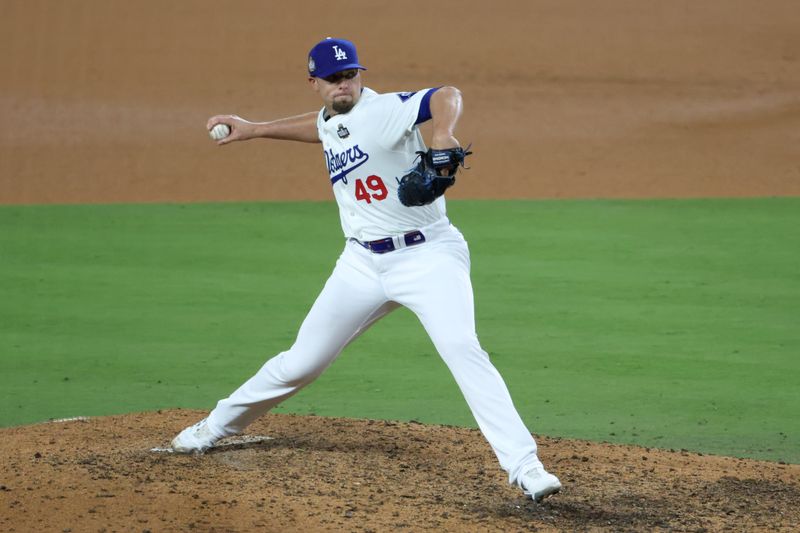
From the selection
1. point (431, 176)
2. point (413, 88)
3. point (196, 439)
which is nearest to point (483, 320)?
point (196, 439)

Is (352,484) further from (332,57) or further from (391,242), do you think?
(332,57)

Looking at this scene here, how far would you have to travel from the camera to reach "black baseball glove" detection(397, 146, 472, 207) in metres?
4.55

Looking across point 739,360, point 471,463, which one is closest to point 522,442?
point 471,463

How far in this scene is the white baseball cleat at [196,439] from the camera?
5469 millimetres

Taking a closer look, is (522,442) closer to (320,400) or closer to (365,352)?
(320,400)

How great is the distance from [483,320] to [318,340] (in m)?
3.83

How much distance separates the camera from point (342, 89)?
5.11 m

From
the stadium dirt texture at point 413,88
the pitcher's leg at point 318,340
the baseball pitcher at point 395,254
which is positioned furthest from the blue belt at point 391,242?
the stadium dirt texture at point 413,88

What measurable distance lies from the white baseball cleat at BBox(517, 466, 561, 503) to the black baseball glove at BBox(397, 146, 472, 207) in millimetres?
1100

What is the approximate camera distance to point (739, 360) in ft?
25.8

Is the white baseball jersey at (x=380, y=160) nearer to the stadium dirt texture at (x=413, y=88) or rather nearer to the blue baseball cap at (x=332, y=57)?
the blue baseball cap at (x=332, y=57)

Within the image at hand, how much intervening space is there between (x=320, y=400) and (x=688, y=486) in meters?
2.61

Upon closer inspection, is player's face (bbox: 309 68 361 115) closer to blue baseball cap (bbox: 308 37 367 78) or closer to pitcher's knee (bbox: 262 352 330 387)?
blue baseball cap (bbox: 308 37 367 78)

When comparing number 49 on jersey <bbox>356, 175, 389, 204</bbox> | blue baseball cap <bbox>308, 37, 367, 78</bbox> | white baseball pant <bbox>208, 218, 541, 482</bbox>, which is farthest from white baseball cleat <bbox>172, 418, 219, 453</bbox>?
blue baseball cap <bbox>308, 37, 367, 78</bbox>
